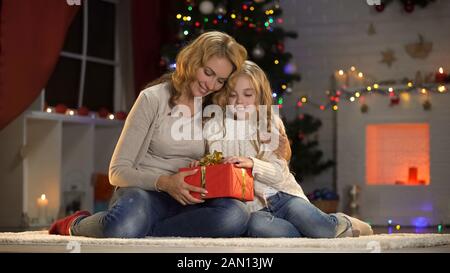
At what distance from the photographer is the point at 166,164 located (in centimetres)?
294

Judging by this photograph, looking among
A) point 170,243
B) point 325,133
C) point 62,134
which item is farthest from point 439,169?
point 170,243

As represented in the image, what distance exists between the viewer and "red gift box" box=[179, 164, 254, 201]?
2.76 meters

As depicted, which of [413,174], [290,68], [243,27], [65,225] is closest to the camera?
[65,225]

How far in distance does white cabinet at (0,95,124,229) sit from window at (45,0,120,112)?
0.20m

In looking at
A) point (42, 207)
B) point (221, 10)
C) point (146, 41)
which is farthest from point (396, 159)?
point (42, 207)

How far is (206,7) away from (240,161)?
3.13 metres

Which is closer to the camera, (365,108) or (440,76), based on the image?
(440,76)

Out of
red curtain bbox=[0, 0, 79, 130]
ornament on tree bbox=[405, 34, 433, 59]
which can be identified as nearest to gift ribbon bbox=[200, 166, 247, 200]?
red curtain bbox=[0, 0, 79, 130]

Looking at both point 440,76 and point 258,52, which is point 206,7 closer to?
point 258,52

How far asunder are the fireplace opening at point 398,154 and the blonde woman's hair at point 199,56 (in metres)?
3.58

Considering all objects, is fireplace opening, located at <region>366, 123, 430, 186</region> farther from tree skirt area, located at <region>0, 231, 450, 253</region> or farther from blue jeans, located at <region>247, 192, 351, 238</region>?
tree skirt area, located at <region>0, 231, 450, 253</region>

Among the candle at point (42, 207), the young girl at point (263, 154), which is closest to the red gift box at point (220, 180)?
the young girl at point (263, 154)

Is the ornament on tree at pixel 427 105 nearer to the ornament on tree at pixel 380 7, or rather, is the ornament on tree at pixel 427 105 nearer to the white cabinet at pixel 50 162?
the ornament on tree at pixel 380 7

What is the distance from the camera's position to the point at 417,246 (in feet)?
8.84
